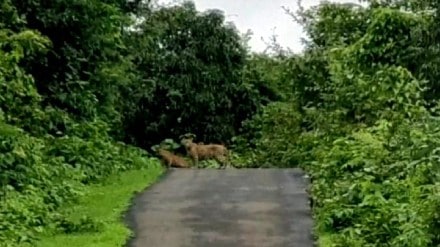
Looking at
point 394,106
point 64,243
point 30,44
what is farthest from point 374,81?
point 64,243

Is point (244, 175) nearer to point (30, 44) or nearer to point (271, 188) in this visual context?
point (271, 188)

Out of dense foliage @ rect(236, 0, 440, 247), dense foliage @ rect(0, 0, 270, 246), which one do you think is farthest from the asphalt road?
dense foliage @ rect(0, 0, 270, 246)

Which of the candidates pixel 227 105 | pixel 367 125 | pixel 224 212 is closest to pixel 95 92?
pixel 367 125

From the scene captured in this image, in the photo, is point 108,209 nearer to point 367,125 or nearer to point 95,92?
point 367,125

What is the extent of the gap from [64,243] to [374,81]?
18.4 feet

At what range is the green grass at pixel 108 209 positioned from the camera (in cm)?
906

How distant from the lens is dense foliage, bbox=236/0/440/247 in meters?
8.70

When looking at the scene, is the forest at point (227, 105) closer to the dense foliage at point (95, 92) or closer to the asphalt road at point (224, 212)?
the dense foliage at point (95, 92)

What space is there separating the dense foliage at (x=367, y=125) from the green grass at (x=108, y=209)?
2.18m

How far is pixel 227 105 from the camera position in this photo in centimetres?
2222

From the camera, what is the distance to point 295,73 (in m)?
19.6

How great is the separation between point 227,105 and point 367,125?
8.64 meters

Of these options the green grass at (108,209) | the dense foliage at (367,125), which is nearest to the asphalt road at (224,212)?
the green grass at (108,209)

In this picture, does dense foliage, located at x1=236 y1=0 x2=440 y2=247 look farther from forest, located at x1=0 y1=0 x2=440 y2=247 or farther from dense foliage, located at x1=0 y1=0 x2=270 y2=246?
dense foliage, located at x1=0 y1=0 x2=270 y2=246
